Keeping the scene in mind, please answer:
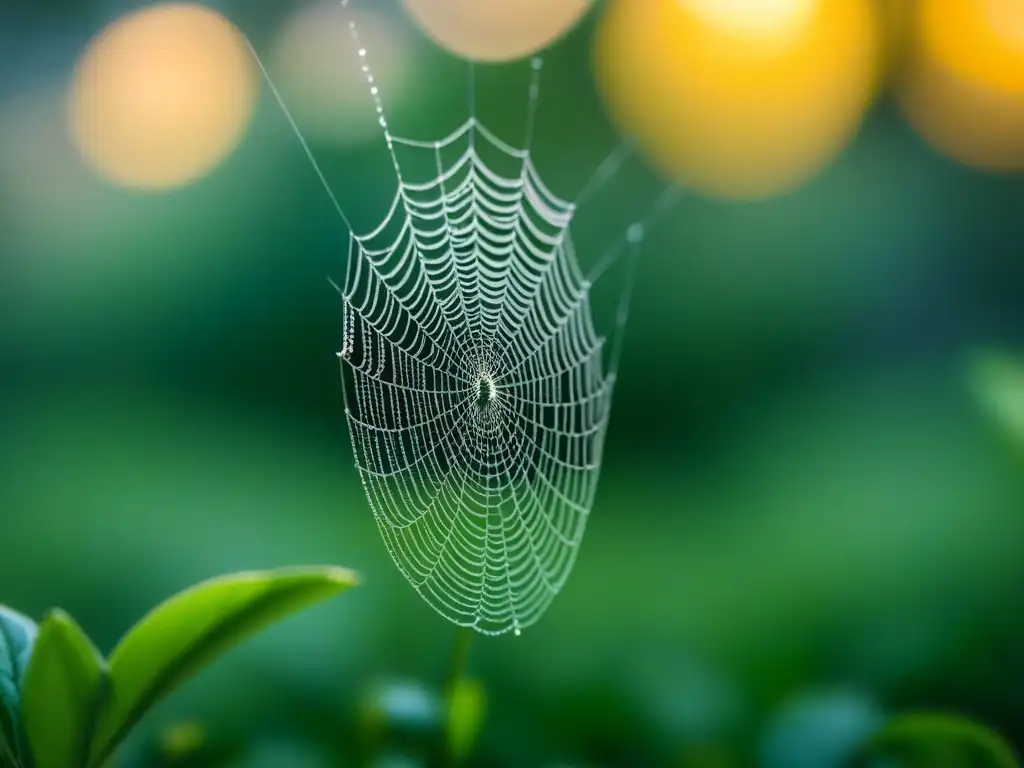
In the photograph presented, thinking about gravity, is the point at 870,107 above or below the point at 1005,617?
above

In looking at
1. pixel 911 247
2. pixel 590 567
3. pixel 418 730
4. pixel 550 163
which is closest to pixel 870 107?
pixel 911 247

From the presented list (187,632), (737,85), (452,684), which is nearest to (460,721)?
(452,684)

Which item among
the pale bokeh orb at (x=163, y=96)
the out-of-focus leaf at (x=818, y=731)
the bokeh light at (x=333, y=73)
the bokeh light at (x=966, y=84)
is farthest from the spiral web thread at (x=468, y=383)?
the bokeh light at (x=966, y=84)

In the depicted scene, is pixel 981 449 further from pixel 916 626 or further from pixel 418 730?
pixel 418 730

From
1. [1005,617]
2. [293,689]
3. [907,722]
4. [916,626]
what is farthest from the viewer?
[1005,617]

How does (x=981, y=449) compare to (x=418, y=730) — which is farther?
(x=981, y=449)

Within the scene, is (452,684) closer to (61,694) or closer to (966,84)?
(61,694)
